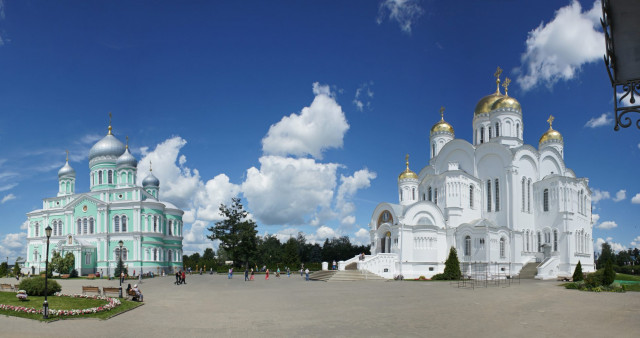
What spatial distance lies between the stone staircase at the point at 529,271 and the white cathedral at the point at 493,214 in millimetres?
268

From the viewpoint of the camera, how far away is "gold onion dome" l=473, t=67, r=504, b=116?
4834 centimetres

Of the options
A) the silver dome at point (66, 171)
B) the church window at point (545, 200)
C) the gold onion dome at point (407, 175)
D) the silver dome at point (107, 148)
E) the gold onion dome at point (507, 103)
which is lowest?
the church window at point (545, 200)

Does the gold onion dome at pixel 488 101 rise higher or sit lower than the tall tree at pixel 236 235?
higher

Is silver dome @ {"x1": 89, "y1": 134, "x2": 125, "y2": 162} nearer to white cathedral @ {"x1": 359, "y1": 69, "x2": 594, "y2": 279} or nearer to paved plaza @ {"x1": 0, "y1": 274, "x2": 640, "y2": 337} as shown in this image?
white cathedral @ {"x1": 359, "y1": 69, "x2": 594, "y2": 279}

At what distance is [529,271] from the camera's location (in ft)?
133

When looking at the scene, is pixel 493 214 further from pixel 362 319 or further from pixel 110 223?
pixel 110 223

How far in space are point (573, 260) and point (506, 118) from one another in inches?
533

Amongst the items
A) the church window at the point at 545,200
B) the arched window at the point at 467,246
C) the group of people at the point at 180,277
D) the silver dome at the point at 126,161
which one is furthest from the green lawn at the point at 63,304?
the silver dome at the point at 126,161

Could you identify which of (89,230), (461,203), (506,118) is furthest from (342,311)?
(89,230)

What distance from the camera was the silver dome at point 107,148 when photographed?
59.4 metres

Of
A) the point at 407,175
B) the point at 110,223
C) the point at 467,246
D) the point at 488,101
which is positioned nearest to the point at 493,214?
the point at 467,246

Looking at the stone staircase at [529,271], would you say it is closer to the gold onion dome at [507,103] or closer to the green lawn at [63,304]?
the gold onion dome at [507,103]

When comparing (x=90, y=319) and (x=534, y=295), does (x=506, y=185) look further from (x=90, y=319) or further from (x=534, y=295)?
(x=90, y=319)

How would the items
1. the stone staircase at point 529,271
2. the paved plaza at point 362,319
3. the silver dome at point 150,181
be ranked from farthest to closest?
the silver dome at point 150,181
the stone staircase at point 529,271
the paved plaza at point 362,319
